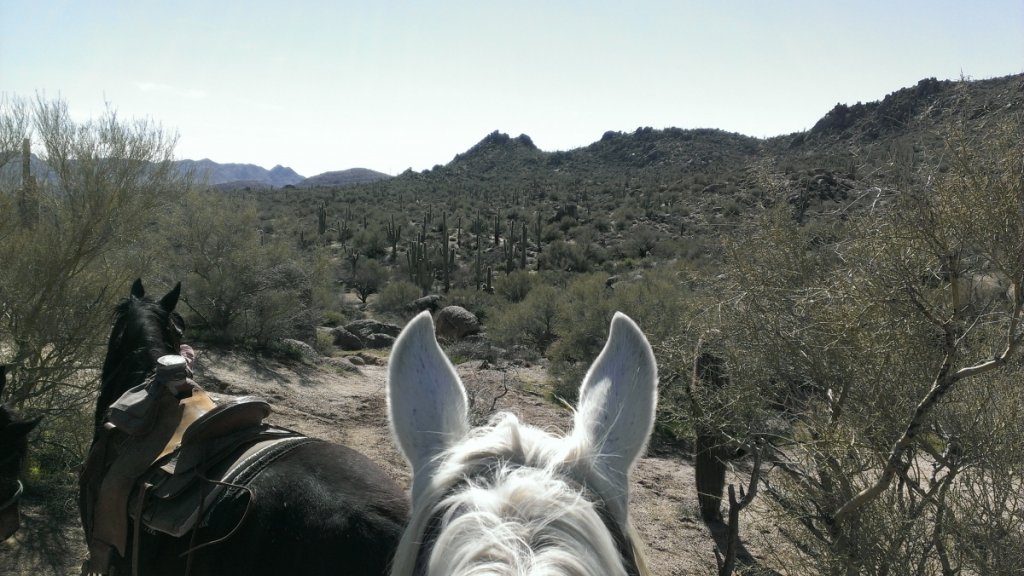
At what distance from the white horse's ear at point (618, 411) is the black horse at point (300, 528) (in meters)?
0.88

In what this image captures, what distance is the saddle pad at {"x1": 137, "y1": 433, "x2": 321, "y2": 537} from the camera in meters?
2.37

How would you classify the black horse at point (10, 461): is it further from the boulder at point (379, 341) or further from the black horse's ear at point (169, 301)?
the boulder at point (379, 341)

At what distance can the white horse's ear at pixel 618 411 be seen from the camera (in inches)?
57.0

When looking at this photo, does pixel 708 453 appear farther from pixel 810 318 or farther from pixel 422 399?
pixel 422 399

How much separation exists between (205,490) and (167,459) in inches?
16.7

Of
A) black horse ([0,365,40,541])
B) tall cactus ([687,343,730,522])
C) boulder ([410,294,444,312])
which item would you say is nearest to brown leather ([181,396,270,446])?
black horse ([0,365,40,541])

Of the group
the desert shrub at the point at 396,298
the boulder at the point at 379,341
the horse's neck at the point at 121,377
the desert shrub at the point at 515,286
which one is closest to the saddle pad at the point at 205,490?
the horse's neck at the point at 121,377

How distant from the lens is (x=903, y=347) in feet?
12.2

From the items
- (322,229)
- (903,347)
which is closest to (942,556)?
(903,347)

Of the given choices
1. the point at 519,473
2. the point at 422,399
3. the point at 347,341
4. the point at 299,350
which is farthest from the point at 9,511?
the point at 347,341

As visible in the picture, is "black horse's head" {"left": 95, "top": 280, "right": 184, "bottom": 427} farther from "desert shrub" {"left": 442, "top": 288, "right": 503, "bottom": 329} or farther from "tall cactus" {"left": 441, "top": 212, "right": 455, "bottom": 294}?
"tall cactus" {"left": 441, "top": 212, "right": 455, "bottom": 294}

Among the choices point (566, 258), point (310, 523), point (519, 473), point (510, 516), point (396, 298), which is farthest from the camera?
point (566, 258)

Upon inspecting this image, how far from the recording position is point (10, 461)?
11.4ft

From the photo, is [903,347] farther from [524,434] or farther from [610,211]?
[610,211]
